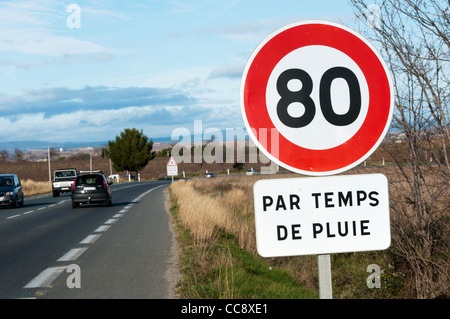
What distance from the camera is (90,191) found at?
24641 millimetres

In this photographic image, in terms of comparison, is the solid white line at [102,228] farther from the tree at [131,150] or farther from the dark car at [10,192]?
the tree at [131,150]

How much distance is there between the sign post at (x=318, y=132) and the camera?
265cm

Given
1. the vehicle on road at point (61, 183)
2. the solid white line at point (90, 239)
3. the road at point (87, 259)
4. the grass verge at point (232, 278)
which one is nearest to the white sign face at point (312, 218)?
the grass verge at point (232, 278)

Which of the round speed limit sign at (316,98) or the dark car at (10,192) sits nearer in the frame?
the round speed limit sign at (316,98)

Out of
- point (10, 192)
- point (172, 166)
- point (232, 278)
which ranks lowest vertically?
point (10, 192)

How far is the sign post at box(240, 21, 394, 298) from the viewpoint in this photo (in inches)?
104

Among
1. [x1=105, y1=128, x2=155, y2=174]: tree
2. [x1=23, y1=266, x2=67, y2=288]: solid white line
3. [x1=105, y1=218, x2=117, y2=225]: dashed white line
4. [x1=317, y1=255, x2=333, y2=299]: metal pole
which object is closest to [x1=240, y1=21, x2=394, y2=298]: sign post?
[x1=317, y1=255, x2=333, y2=299]: metal pole

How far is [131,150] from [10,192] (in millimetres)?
79702

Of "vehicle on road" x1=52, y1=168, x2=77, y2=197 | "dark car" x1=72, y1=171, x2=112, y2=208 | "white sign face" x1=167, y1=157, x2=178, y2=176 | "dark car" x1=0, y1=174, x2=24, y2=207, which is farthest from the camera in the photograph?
"white sign face" x1=167, y1=157, x2=178, y2=176

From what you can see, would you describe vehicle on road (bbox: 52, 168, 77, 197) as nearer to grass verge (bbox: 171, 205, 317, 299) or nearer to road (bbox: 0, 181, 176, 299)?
road (bbox: 0, 181, 176, 299)

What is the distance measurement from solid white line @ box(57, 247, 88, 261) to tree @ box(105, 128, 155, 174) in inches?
3696

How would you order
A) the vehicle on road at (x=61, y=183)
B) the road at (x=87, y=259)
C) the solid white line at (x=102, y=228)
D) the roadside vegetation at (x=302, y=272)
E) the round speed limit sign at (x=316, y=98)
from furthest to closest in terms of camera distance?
the vehicle on road at (x=61, y=183) < the solid white line at (x=102, y=228) < the road at (x=87, y=259) < the roadside vegetation at (x=302, y=272) < the round speed limit sign at (x=316, y=98)

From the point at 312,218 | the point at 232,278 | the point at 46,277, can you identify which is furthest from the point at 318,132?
the point at 46,277

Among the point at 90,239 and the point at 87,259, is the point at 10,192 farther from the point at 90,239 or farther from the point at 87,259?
the point at 87,259
